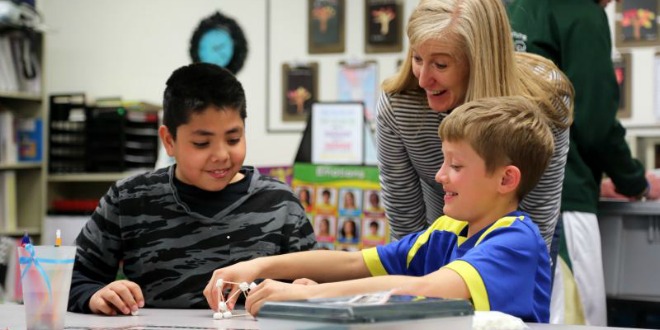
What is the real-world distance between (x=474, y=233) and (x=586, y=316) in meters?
1.37

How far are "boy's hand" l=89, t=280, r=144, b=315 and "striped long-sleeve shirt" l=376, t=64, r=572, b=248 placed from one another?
673 millimetres

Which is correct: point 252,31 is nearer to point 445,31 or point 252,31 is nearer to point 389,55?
point 389,55

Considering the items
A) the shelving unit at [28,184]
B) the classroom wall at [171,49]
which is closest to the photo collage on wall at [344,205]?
the classroom wall at [171,49]

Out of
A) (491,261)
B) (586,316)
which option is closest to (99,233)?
(491,261)

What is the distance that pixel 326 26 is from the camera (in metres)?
5.55

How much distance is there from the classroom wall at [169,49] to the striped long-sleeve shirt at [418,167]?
334 centimetres

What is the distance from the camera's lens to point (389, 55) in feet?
17.8

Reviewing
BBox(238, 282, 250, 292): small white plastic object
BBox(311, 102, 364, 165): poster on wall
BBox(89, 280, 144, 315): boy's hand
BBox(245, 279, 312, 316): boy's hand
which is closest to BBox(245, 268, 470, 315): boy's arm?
BBox(245, 279, 312, 316): boy's hand

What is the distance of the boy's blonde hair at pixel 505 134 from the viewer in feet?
4.89

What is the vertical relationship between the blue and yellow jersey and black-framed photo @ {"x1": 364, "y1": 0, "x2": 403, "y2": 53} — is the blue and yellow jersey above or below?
below

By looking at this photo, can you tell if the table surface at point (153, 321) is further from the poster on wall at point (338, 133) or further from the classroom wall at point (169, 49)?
the classroom wall at point (169, 49)

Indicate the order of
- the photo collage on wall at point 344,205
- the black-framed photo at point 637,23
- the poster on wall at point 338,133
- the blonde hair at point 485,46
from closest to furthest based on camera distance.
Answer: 1. the blonde hair at point 485,46
2. the photo collage on wall at point 344,205
3. the poster on wall at point 338,133
4. the black-framed photo at point 637,23

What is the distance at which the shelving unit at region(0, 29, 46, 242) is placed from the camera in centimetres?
579

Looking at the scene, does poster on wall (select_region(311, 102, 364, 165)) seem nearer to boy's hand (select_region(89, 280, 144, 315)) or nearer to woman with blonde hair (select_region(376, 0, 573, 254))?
woman with blonde hair (select_region(376, 0, 573, 254))
